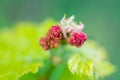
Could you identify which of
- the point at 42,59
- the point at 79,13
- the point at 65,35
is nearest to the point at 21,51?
the point at 42,59

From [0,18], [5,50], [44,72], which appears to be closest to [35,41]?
[5,50]

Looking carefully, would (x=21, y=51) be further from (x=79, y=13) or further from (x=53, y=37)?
(x=79, y=13)

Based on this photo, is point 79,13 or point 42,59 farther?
point 79,13

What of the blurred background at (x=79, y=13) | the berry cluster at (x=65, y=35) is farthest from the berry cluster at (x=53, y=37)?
the blurred background at (x=79, y=13)

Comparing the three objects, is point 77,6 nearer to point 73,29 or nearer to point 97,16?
point 97,16

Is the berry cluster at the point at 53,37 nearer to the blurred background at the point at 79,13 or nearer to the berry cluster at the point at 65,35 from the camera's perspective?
the berry cluster at the point at 65,35

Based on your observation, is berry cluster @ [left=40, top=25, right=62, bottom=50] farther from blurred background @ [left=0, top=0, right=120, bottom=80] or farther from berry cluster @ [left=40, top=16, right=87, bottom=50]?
blurred background @ [left=0, top=0, right=120, bottom=80]
